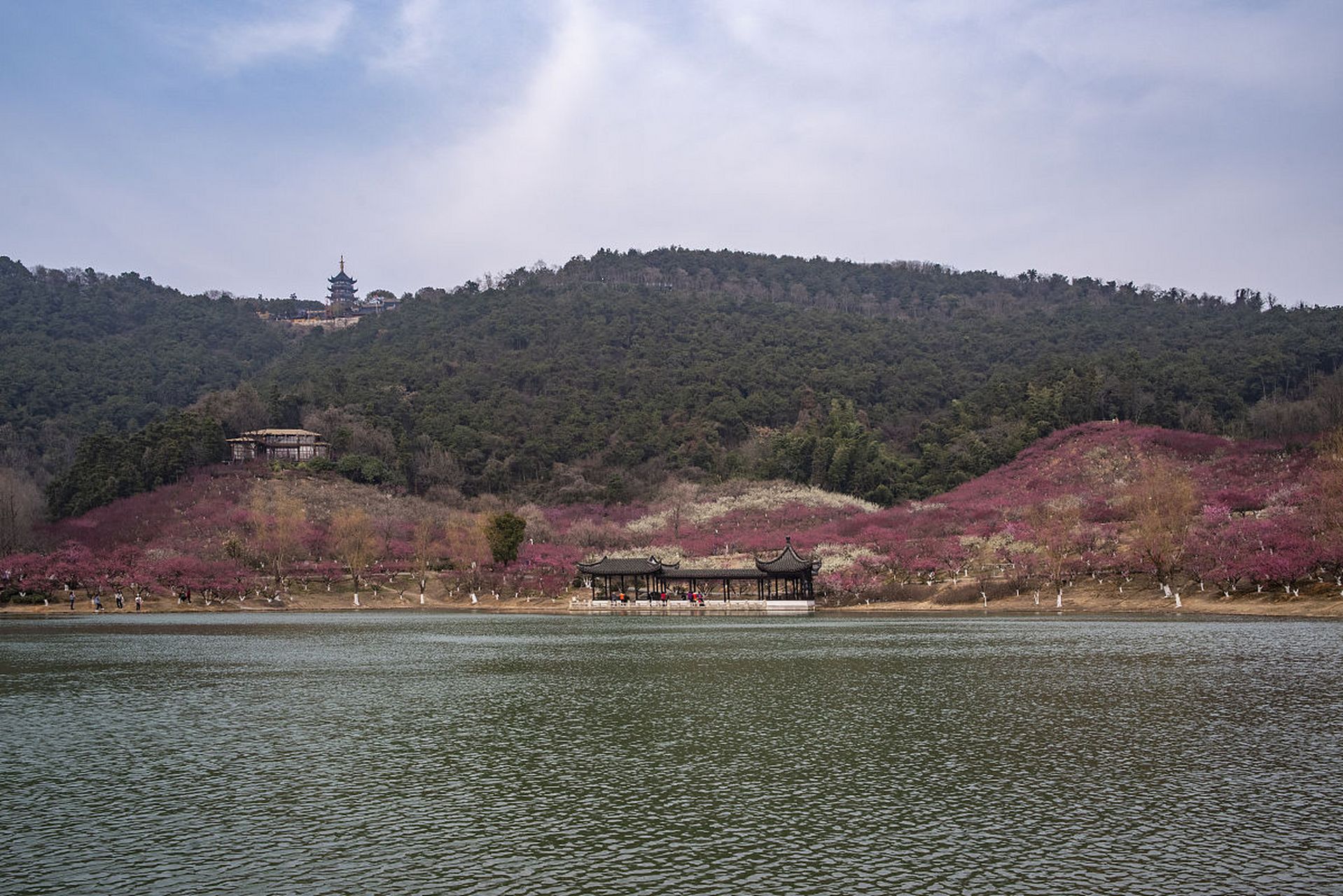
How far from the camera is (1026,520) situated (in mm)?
70750

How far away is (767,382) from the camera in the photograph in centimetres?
13438

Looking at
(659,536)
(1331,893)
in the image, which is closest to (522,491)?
(659,536)

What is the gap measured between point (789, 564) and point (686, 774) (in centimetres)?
4586

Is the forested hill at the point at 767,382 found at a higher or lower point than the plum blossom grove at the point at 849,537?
higher

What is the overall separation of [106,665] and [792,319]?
140 meters

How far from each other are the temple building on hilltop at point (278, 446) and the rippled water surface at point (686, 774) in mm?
70028

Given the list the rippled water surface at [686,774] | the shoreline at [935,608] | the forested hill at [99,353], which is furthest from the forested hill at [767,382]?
the rippled water surface at [686,774]

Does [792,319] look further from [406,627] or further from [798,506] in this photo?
[406,627]

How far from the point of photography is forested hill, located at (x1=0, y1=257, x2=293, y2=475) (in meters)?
118

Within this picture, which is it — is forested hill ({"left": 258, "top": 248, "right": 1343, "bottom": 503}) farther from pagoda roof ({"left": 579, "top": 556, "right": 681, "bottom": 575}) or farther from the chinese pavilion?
pagoda roof ({"left": 579, "top": 556, "right": 681, "bottom": 575})

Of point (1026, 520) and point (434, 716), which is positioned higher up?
point (1026, 520)

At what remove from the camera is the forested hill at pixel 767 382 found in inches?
4117

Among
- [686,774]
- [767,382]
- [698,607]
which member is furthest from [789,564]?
[767,382]

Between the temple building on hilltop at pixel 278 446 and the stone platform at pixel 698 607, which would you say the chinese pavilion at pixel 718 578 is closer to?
the stone platform at pixel 698 607
